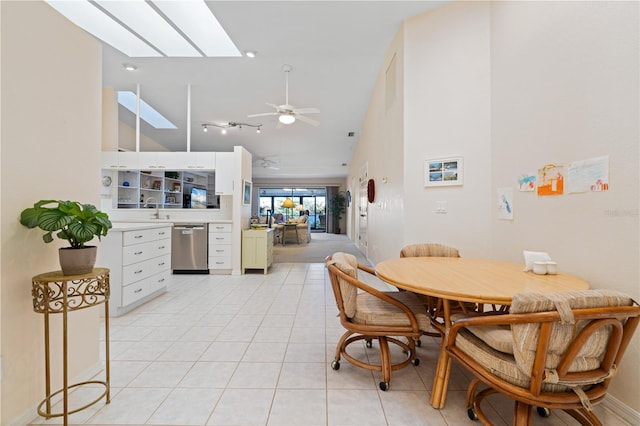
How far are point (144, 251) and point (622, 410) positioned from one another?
4187 mm

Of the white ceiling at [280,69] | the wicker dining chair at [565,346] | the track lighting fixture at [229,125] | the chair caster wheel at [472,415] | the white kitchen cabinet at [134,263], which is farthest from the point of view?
the track lighting fixture at [229,125]

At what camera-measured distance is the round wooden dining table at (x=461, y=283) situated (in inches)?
52.6

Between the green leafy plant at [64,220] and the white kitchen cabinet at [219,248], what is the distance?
332cm

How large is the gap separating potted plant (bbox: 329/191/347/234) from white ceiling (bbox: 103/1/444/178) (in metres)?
5.39

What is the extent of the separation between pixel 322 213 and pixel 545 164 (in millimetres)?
12110

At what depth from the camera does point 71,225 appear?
4.39 ft

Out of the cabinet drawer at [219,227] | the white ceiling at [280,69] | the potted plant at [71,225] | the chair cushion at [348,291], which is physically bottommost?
the chair cushion at [348,291]

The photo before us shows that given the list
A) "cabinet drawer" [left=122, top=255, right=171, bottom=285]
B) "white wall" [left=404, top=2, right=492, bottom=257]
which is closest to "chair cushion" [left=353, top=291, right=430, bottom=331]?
"white wall" [left=404, top=2, right=492, bottom=257]

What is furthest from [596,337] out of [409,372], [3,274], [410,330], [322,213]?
[322,213]

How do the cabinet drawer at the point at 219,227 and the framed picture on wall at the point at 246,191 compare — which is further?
the framed picture on wall at the point at 246,191

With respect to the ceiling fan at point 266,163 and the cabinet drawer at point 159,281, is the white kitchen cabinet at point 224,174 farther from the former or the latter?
the ceiling fan at point 266,163

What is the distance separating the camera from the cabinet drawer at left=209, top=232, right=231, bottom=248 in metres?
4.70

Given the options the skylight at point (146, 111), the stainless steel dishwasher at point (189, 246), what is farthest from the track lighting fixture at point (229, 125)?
the stainless steel dishwasher at point (189, 246)

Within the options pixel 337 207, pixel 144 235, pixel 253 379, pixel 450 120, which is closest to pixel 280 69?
pixel 450 120
